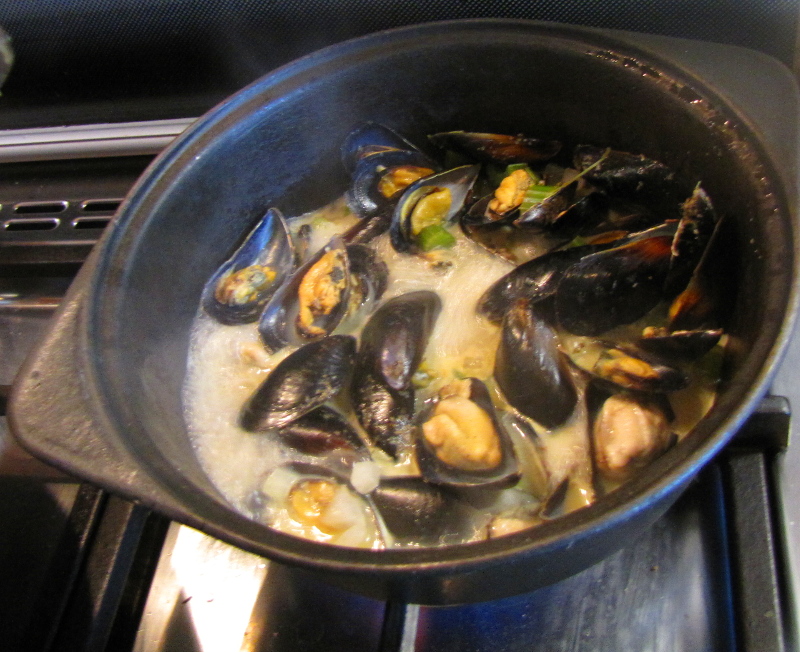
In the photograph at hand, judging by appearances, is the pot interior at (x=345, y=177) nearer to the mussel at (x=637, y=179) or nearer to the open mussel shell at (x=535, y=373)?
the mussel at (x=637, y=179)

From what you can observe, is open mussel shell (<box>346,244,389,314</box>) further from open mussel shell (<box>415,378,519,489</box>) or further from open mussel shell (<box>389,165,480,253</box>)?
open mussel shell (<box>415,378,519,489</box>)

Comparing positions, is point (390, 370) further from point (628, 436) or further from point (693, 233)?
point (693, 233)

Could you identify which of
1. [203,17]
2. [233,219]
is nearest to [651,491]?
[233,219]

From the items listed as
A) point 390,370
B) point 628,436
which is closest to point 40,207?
point 390,370

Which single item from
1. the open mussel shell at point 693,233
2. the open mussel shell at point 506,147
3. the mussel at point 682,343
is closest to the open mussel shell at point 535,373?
the mussel at point 682,343

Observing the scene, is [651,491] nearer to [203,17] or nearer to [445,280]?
[445,280]

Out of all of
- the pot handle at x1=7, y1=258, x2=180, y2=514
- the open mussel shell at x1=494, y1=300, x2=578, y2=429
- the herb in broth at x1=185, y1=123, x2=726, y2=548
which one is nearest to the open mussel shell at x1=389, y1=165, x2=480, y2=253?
the herb in broth at x1=185, y1=123, x2=726, y2=548
